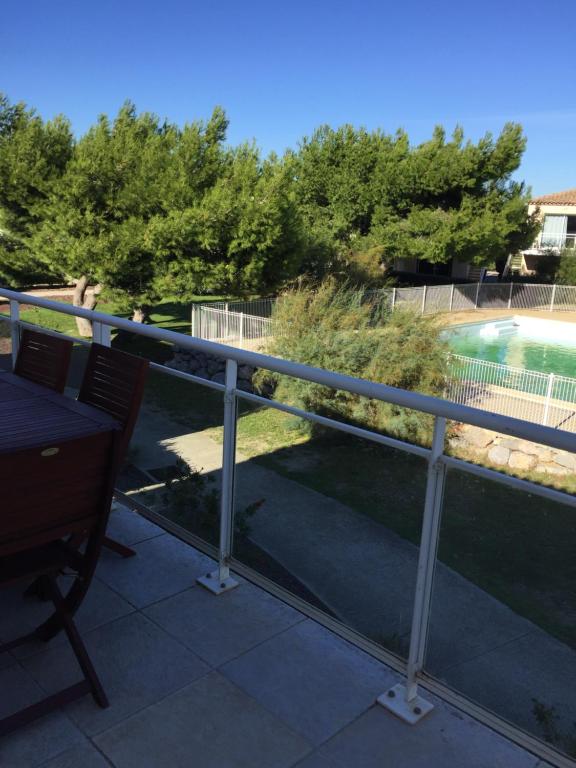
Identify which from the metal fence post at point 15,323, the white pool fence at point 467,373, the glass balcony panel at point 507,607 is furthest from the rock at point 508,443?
the white pool fence at point 467,373

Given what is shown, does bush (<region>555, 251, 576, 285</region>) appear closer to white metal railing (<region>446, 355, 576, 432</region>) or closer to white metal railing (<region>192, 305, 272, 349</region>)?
white metal railing (<region>446, 355, 576, 432</region>)

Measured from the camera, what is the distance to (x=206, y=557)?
2947 mm

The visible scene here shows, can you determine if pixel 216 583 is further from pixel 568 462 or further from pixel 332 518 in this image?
pixel 568 462

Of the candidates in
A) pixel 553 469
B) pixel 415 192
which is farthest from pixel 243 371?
pixel 415 192

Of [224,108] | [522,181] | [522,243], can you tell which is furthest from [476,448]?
[522,243]

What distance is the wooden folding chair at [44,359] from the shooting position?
9.52 feet

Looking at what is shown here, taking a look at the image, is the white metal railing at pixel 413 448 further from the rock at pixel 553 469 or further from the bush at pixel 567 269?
the bush at pixel 567 269

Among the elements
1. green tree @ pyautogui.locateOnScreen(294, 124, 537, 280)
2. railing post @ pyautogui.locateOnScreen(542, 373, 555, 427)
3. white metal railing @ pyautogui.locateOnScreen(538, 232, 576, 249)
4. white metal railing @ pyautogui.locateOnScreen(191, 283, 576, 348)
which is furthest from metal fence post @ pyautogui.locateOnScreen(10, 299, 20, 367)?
white metal railing @ pyautogui.locateOnScreen(538, 232, 576, 249)

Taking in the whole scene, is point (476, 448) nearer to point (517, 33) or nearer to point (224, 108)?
point (224, 108)

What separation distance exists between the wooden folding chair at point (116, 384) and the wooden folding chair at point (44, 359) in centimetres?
29

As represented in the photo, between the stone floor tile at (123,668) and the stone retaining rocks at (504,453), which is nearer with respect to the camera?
the stone floor tile at (123,668)

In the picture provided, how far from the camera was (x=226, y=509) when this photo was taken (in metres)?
2.71

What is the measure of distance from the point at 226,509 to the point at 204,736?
0.97m

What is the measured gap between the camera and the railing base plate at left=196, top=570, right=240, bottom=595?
2.66m
